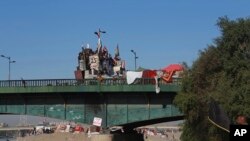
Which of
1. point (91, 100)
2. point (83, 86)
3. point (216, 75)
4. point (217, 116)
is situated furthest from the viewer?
point (91, 100)

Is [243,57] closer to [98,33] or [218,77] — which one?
[218,77]

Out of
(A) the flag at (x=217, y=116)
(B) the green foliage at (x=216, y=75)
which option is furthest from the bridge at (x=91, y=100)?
(A) the flag at (x=217, y=116)

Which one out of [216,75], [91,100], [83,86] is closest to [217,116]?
[216,75]

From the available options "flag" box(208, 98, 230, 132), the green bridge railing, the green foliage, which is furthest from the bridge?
"flag" box(208, 98, 230, 132)

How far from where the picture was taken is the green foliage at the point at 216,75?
147 ft

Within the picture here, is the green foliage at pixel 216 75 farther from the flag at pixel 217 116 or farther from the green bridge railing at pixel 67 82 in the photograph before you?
the flag at pixel 217 116

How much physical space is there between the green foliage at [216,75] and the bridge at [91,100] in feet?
34.0

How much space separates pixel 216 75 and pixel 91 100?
2280 centimetres

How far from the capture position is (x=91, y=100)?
6694 centimetres

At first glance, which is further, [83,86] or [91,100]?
[91,100]

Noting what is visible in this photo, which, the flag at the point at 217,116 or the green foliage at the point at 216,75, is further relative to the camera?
the green foliage at the point at 216,75

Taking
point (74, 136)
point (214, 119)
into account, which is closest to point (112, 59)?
point (74, 136)

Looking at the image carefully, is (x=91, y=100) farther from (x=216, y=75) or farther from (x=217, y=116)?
(x=217, y=116)

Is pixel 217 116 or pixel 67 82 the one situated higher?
pixel 67 82
